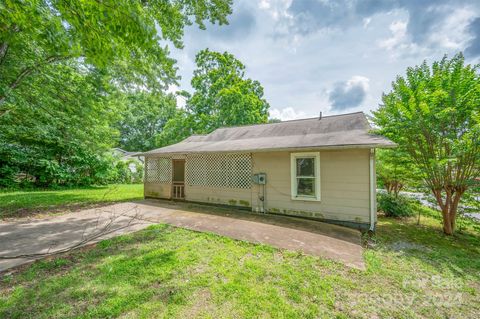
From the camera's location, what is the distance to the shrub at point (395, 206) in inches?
307

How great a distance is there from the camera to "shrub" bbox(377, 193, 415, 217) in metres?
7.80

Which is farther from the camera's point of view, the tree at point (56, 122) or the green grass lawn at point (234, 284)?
the tree at point (56, 122)

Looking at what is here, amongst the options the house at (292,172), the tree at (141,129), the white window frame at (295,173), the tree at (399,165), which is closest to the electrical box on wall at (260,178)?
the house at (292,172)

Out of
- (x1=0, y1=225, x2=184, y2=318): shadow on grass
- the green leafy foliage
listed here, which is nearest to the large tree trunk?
the green leafy foliage

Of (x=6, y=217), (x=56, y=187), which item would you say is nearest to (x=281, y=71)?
(x=6, y=217)

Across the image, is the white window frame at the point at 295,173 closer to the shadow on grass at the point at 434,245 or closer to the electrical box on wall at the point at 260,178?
the electrical box on wall at the point at 260,178

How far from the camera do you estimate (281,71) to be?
35.4ft

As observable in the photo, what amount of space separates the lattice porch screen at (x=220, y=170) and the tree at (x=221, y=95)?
420 inches

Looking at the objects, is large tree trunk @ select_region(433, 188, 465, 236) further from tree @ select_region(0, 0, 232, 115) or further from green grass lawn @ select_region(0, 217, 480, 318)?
tree @ select_region(0, 0, 232, 115)

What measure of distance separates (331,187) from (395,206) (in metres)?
3.73

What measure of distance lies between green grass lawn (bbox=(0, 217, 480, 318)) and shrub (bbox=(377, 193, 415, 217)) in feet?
11.2

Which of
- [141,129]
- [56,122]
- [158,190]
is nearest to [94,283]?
[158,190]

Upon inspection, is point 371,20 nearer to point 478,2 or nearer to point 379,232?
point 478,2

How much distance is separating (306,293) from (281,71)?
405 inches
